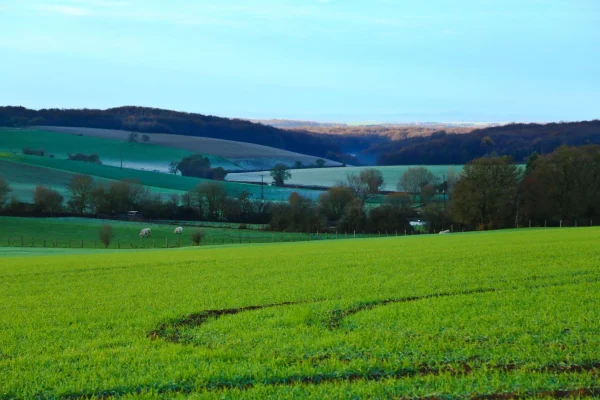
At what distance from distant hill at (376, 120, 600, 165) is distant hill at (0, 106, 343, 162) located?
3351 centimetres

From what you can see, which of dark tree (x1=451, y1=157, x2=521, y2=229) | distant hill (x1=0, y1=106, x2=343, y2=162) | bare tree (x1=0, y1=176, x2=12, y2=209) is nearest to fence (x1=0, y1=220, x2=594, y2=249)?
dark tree (x1=451, y1=157, x2=521, y2=229)

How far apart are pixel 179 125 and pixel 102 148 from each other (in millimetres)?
42580

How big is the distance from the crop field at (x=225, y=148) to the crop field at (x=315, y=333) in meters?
128

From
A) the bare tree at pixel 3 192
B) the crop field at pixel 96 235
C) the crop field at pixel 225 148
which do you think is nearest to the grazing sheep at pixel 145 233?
the crop field at pixel 96 235

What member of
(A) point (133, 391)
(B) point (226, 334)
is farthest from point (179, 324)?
(A) point (133, 391)

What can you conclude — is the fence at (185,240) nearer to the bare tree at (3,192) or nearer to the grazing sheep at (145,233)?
the grazing sheep at (145,233)

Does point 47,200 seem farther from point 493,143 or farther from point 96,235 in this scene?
point 493,143

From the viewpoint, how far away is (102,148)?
150 meters

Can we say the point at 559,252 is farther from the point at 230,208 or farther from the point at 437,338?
the point at 230,208

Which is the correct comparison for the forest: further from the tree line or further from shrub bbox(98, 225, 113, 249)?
shrub bbox(98, 225, 113, 249)

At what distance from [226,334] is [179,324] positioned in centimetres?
192

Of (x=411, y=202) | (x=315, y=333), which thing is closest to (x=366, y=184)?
(x=411, y=202)

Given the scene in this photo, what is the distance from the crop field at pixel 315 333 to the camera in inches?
379

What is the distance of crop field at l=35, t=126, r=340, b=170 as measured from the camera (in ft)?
514
